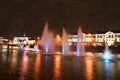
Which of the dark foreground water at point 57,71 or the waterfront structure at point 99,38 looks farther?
the waterfront structure at point 99,38

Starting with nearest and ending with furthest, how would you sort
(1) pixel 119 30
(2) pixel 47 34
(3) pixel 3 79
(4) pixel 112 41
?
(3) pixel 3 79 → (2) pixel 47 34 → (4) pixel 112 41 → (1) pixel 119 30

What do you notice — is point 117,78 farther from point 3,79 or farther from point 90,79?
point 3,79

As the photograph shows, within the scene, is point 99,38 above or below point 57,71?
above

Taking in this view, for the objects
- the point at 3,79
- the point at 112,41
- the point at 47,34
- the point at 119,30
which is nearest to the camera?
the point at 3,79

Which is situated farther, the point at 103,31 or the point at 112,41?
the point at 103,31

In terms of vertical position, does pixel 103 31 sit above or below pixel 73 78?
above

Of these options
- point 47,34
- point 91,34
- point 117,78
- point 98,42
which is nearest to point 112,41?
point 98,42

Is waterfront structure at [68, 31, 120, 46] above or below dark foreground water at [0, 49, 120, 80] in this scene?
above

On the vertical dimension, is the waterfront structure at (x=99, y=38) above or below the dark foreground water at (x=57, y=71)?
above

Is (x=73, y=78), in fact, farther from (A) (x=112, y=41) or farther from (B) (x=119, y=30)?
(B) (x=119, y=30)

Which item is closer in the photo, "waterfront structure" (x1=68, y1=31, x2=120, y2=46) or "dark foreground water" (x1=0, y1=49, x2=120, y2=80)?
"dark foreground water" (x1=0, y1=49, x2=120, y2=80)

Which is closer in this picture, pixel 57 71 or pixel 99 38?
pixel 57 71

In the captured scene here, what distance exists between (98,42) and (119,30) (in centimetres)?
1685

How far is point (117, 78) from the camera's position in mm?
18656
